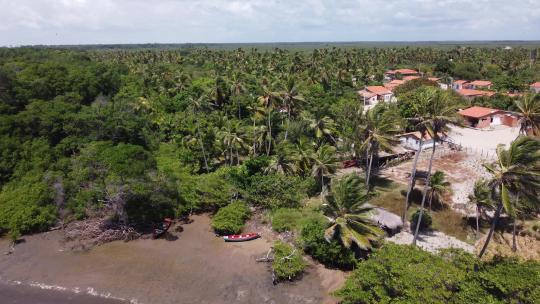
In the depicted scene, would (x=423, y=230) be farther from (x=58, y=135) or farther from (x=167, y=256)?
(x=58, y=135)

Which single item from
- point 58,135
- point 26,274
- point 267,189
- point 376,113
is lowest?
point 26,274

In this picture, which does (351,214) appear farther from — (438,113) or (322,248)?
(438,113)

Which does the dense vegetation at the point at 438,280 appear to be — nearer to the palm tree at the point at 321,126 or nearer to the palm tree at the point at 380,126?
the palm tree at the point at 380,126

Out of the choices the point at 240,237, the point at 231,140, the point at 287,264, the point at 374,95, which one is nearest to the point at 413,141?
the point at 231,140

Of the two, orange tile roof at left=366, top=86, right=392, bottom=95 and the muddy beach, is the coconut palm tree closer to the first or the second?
the muddy beach

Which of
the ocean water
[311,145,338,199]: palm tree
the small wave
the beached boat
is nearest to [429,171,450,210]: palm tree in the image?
[311,145,338,199]: palm tree

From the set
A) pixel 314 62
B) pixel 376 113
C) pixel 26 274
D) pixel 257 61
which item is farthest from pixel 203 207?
pixel 257 61
